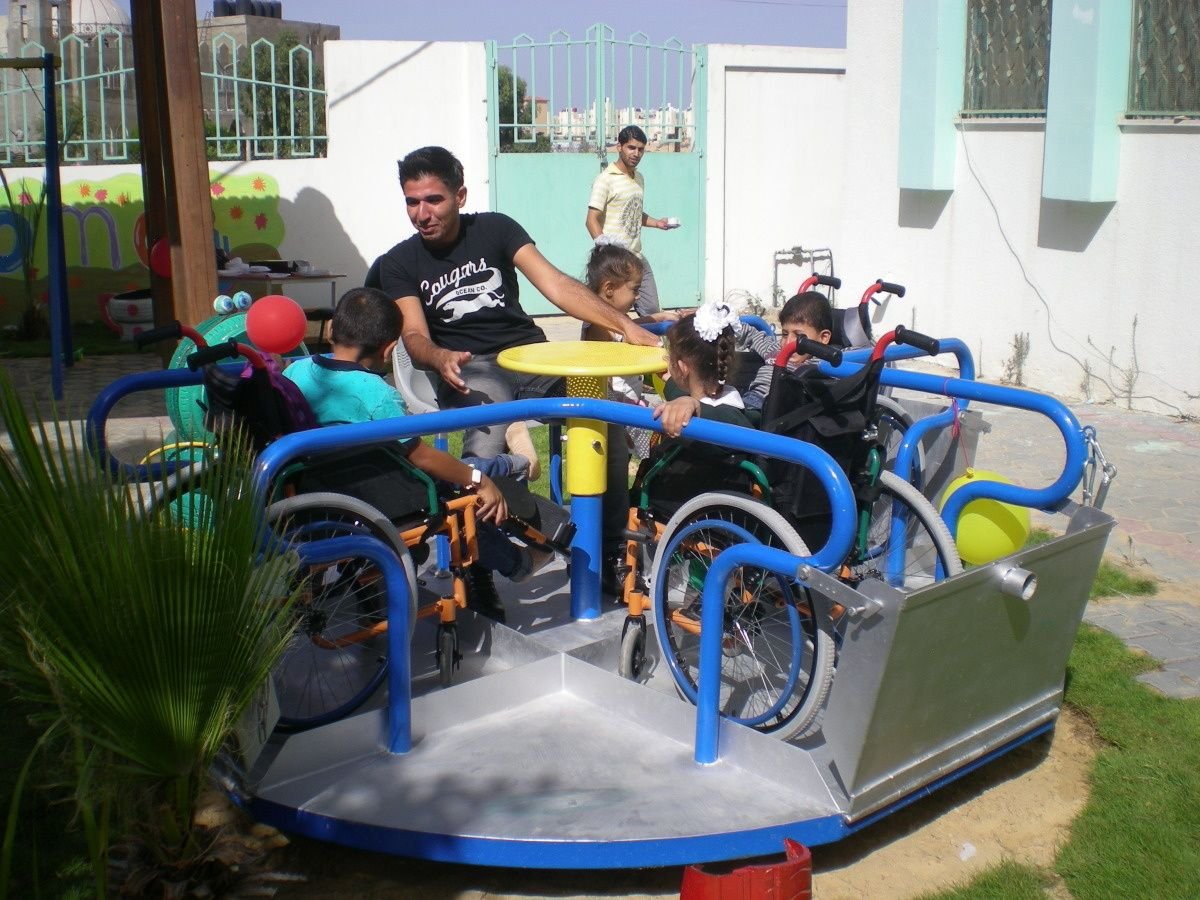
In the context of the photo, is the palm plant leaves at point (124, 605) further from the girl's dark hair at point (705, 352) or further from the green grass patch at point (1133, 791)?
the green grass patch at point (1133, 791)

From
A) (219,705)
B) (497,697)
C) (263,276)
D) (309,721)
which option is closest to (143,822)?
(219,705)

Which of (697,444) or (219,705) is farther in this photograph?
(697,444)

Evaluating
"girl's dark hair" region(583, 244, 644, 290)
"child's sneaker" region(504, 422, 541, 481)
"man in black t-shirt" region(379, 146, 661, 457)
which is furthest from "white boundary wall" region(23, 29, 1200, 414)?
"child's sneaker" region(504, 422, 541, 481)

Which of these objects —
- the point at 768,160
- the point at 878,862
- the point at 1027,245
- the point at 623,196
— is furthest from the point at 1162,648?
the point at 768,160

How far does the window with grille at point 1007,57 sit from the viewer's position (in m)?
9.19

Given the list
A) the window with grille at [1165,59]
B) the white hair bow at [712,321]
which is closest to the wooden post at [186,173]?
the white hair bow at [712,321]

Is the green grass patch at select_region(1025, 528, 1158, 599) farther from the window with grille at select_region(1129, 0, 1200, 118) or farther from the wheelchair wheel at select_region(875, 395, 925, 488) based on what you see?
the window with grille at select_region(1129, 0, 1200, 118)

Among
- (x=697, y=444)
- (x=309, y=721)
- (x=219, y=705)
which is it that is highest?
(x=697, y=444)

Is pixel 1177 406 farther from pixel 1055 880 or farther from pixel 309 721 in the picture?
pixel 309 721

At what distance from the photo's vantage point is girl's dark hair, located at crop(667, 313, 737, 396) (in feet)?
12.9

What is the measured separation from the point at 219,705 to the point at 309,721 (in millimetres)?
870

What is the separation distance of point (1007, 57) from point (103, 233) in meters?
8.89

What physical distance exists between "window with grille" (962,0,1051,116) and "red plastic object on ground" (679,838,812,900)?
25.9 feet

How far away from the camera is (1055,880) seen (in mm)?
3111
